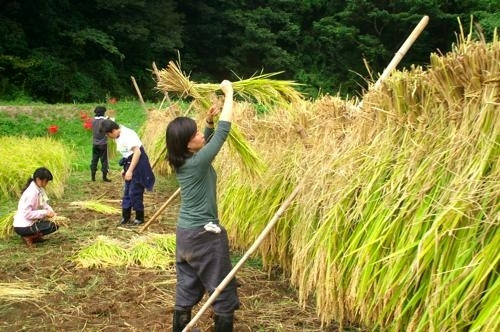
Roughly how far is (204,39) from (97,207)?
21.6 metres

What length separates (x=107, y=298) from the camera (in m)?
4.15

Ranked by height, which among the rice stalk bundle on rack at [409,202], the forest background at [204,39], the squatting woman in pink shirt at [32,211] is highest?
the forest background at [204,39]

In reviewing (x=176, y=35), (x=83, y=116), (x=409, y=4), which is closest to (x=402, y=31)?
(x=409, y=4)

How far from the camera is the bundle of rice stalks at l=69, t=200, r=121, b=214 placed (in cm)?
708

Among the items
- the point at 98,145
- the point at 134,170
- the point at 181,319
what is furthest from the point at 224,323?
the point at 98,145

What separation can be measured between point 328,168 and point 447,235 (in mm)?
1215

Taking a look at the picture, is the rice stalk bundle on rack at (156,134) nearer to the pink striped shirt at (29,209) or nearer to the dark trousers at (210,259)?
the pink striped shirt at (29,209)

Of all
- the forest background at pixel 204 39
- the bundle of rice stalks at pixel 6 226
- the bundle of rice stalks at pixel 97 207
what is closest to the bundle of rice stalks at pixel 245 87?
the bundle of rice stalks at pixel 6 226

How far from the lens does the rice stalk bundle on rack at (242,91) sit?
399cm

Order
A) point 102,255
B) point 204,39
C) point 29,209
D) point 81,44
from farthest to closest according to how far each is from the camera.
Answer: point 204,39 → point 81,44 → point 29,209 → point 102,255

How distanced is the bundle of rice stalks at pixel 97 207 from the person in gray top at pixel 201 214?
13.4 ft

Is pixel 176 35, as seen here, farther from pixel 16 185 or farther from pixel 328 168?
pixel 328 168

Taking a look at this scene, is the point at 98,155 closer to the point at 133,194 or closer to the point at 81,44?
the point at 133,194

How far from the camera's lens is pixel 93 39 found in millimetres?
22516
